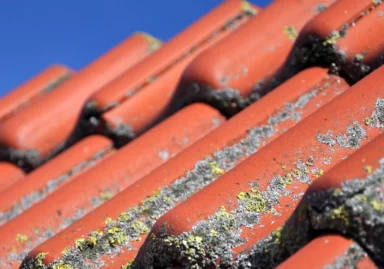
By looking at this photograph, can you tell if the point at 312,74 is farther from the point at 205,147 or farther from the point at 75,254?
the point at 75,254

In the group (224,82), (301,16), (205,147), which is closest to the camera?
(205,147)

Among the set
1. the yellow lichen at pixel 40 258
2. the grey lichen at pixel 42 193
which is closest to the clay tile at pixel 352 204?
the yellow lichen at pixel 40 258

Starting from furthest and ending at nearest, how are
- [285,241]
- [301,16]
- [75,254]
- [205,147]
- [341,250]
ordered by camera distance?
[301,16] < [205,147] < [75,254] < [285,241] < [341,250]

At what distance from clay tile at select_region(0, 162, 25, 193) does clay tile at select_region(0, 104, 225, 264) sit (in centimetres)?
41

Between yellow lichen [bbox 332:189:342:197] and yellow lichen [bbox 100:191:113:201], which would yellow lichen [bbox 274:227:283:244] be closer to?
yellow lichen [bbox 332:189:342:197]

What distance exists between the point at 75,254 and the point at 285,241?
37 centimetres

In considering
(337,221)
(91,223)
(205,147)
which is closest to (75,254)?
(91,223)

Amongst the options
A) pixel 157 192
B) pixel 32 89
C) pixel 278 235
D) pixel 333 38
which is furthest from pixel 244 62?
pixel 32 89

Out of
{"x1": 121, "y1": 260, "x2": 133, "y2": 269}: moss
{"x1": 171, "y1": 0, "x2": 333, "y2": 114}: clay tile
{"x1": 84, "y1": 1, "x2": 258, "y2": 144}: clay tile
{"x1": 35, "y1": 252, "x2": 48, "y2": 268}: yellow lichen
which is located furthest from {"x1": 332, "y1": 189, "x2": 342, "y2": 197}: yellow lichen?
{"x1": 84, "y1": 1, "x2": 258, "y2": 144}: clay tile

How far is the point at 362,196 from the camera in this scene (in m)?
0.83

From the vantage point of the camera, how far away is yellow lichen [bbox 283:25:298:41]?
5.43 feet

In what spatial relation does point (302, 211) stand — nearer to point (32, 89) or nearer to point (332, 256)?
point (332, 256)

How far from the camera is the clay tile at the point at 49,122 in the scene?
1868 mm

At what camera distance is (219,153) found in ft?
4.13
